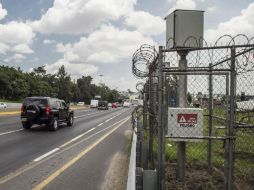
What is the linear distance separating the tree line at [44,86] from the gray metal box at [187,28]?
91519mm

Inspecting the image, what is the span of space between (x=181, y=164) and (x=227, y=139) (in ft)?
5.89

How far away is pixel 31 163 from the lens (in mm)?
11312

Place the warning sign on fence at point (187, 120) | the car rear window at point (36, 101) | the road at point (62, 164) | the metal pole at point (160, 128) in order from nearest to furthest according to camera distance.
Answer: the metal pole at point (160, 128) → the warning sign on fence at point (187, 120) → the road at point (62, 164) → the car rear window at point (36, 101)

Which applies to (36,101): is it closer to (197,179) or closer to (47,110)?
(47,110)

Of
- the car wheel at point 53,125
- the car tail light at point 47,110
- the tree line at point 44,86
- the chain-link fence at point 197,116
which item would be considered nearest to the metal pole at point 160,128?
the chain-link fence at point 197,116

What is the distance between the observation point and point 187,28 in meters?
7.33

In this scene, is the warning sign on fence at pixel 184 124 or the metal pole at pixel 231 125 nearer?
the metal pole at pixel 231 125

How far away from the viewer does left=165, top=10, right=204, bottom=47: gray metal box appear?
729 cm

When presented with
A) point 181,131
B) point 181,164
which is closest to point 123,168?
point 181,164

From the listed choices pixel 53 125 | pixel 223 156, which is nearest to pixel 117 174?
pixel 223 156

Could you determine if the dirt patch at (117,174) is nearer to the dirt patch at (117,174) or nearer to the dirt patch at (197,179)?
the dirt patch at (117,174)

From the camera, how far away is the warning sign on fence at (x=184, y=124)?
6645 mm

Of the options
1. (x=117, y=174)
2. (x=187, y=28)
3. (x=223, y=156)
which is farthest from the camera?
(x=223, y=156)

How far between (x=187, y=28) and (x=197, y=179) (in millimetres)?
3032
